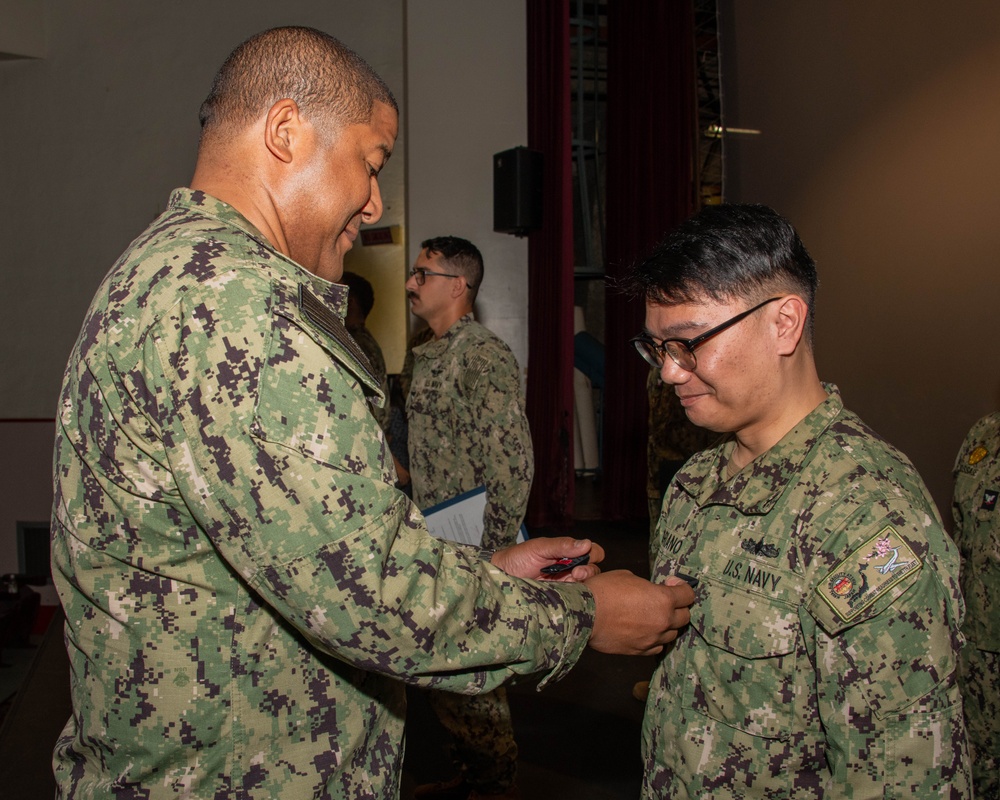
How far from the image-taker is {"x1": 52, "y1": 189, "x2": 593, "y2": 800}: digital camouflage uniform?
86 centimetres

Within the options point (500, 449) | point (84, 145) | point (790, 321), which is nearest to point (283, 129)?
point (790, 321)

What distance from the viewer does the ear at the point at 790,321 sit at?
1.23 metres

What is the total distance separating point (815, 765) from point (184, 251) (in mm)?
1112

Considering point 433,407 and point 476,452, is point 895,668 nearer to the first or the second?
point 476,452

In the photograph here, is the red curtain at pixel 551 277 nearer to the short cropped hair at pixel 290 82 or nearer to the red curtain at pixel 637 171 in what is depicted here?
the red curtain at pixel 637 171

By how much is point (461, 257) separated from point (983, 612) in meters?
2.19

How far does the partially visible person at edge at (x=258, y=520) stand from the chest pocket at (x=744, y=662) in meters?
0.11

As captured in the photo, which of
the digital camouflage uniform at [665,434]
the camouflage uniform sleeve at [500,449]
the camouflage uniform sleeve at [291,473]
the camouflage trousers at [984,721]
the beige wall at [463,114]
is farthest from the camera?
the beige wall at [463,114]

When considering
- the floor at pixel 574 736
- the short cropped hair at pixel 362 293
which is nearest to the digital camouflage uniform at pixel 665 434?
the floor at pixel 574 736

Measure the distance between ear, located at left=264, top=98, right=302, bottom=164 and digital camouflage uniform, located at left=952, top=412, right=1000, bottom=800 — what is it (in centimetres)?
230

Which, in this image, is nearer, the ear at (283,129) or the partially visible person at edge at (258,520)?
the partially visible person at edge at (258,520)

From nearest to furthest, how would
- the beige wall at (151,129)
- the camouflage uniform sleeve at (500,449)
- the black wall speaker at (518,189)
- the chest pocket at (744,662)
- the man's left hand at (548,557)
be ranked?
the chest pocket at (744,662) → the man's left hand at (548,557) → the camouflage uniform sleeve at (500,449) → the black wall speaker at (518,189) → the beige wall at (151,129)

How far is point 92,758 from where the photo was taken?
3.51 feet

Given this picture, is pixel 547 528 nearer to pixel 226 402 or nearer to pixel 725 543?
pixel 725 543
